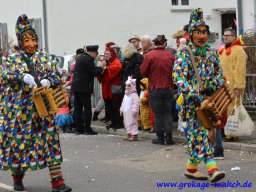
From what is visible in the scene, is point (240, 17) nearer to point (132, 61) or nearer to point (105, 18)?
point (132, 61)

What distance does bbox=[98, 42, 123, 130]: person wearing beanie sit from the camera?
13.7 meters

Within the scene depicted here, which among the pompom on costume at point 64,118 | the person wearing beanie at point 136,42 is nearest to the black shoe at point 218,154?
the person wearing beanie at point 136,42

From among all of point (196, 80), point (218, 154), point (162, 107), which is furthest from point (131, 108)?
point (196, 80)

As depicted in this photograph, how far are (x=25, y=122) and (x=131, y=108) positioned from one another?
5038mm

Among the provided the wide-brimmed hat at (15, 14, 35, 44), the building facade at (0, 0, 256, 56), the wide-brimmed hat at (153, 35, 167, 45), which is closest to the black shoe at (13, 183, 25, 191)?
the wide-brimmed hat at (15, 14, 35, 44)

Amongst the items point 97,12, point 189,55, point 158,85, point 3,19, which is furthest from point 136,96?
point 3,19

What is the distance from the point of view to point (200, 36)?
827 cm

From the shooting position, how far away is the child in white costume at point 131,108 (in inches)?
502

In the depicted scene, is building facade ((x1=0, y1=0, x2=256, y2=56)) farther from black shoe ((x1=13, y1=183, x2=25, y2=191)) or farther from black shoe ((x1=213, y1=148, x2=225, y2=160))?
black shoe ((x1=13, y1=183, x2=25, y2=191))

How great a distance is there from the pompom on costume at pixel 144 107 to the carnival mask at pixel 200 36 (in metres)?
4.62

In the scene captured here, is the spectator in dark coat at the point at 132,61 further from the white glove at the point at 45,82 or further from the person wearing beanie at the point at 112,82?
the white glove at the point at 45,82

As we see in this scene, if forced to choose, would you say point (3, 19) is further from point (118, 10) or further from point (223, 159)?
point (223, 159)

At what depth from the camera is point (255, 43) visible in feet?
44.9

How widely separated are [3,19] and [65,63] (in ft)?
26.7
